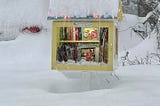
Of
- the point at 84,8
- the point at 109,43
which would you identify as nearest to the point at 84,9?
the point at 84,8

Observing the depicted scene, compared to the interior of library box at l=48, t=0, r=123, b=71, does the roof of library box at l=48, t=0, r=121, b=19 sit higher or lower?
higher

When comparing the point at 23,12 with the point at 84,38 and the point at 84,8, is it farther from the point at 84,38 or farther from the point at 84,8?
the point at 84,8

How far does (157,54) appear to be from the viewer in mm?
12125

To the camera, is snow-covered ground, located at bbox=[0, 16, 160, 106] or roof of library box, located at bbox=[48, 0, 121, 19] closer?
snow-covered ground, located at bbox=[0, 16, 160, 106]

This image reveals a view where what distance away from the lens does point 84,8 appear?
6633mm

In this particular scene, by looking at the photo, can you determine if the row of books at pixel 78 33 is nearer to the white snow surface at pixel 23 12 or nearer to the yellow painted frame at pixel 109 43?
the yellow painted frame at pixel 109 43

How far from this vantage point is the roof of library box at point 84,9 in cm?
653

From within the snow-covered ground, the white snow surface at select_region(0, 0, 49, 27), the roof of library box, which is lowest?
the snow-covered ground

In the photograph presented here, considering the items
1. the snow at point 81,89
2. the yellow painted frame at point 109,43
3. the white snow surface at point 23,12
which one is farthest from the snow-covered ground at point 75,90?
the white snow surface at point 23,12

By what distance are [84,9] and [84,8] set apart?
0.02 metres

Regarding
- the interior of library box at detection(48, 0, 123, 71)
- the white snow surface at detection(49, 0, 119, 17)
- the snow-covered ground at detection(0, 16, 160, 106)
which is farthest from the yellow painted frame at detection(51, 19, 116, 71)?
the snow-covered ground at detection(0, 16, 160, 106)

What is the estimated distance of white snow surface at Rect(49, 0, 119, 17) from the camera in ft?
21.5

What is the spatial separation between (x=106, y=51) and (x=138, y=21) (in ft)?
34.3

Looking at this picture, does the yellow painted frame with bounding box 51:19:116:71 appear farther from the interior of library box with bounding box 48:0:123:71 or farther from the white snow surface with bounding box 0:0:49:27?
the white snow surface with bounding box 0:0:49:27
